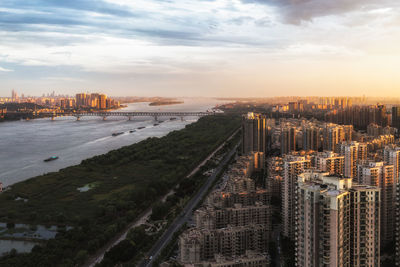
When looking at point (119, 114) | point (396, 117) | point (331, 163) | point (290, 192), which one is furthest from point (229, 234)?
point (119, 114)

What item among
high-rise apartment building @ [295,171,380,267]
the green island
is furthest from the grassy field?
high-rise apartment building @ [295,171,380,267]

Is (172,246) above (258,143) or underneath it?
underneath

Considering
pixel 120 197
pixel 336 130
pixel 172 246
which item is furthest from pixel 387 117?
pixel 172 246

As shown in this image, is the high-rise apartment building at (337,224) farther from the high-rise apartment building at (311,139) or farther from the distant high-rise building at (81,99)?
the distant high-rise building at (81,99)

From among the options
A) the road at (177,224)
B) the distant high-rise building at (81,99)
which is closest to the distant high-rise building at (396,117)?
the road at (177,224)

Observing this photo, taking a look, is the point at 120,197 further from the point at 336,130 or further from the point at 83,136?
the point at 83,136

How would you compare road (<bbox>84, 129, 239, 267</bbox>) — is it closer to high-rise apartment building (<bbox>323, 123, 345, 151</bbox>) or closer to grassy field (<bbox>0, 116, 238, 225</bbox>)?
grassy field (<bbox>0, 116, 238, 225</bbox>)

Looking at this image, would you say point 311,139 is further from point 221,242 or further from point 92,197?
point 221,242
